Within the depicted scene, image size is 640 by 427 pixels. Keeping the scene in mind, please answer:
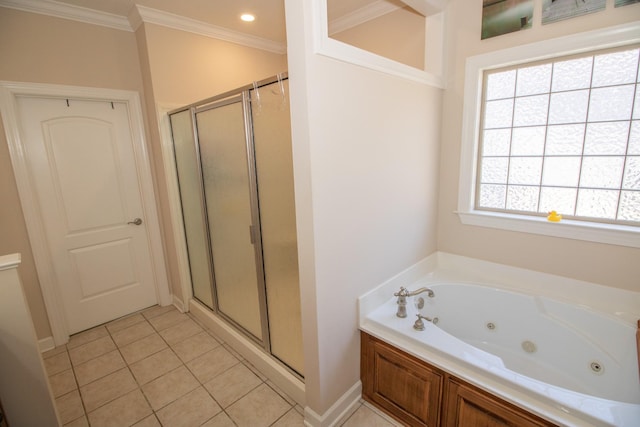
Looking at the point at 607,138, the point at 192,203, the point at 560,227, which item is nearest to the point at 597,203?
the point at 560,227

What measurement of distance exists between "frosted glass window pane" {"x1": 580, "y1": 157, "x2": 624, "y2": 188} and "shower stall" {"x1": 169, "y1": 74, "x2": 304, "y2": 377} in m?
1.85

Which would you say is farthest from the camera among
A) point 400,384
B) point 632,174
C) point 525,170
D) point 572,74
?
point 525,170

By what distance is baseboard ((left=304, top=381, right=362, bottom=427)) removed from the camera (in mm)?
1628

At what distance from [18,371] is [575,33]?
3322mm

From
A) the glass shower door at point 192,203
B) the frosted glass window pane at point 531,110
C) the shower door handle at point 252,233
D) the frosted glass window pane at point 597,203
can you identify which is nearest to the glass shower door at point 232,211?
the shower door handle at point 252,233

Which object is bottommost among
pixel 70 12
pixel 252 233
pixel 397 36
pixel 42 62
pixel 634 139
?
pixel 252 233

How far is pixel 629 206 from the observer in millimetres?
1755

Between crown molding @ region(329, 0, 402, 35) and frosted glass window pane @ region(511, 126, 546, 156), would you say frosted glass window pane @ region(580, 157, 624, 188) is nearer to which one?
frosted glass window pane @ region(511, 126, 546, 156)

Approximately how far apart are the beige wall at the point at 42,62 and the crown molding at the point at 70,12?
0.03m

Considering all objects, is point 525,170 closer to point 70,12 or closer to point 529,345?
point 529,345

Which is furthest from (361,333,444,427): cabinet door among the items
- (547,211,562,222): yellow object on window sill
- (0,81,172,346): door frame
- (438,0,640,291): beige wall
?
(0,81,172,346): door frame

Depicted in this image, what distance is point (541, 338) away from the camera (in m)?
1.92

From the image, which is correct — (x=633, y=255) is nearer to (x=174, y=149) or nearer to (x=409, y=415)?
(x=409, y=415)

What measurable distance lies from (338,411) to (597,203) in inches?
79.7
